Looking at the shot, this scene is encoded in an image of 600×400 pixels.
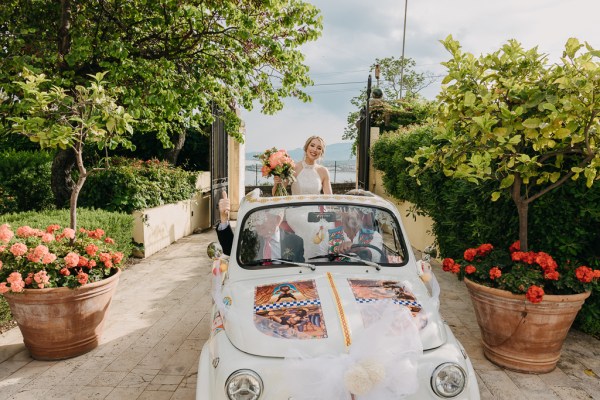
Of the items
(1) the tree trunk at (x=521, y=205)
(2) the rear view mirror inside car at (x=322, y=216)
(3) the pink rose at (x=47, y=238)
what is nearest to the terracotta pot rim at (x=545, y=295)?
(1) the tree trunk at (x=521, y=205)

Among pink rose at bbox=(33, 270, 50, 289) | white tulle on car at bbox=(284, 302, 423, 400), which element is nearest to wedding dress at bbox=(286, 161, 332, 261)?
white tulle on car at bbox=(284, 302, 423, 400)

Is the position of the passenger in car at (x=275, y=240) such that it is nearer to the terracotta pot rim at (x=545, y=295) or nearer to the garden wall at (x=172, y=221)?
the terracotta pot rim at (x=545, y=295)

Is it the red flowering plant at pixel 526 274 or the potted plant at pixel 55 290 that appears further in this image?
the potted plant at pixel 55 290

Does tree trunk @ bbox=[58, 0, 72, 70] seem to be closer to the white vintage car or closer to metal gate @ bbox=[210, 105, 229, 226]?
metal gate @ bbox=[210, 105, 229, 226]

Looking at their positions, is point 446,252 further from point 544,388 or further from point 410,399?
point 410,399

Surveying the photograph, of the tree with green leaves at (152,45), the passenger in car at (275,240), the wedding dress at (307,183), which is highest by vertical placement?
the tree with green leaves at (152,45)

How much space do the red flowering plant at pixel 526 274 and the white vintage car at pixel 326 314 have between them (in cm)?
91

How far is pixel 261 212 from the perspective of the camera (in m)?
3.35

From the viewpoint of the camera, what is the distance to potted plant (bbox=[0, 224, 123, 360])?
377 centimetres

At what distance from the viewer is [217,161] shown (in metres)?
11.5

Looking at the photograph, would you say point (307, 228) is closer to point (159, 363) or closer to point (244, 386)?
point (244, 386)

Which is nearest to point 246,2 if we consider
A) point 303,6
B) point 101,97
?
point 303,6

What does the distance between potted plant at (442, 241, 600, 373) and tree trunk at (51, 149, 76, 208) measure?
7366mm

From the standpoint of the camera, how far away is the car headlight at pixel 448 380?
220 centimetres
